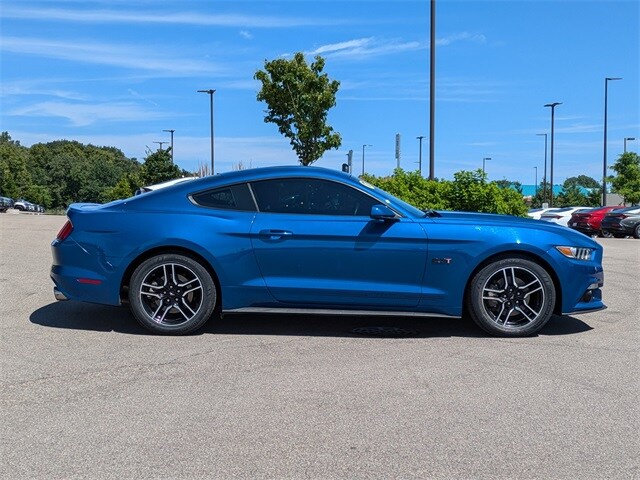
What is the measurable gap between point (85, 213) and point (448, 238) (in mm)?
3173

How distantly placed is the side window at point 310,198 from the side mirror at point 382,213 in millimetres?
158

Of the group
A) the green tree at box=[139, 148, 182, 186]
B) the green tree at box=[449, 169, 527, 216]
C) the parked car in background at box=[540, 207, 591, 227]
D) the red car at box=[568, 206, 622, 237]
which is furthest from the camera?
the green tree at box=[139, 148, 182, 186]

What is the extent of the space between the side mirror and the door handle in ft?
2.35

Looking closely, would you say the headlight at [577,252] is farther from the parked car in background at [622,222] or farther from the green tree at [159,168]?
the green tree at [159,168]

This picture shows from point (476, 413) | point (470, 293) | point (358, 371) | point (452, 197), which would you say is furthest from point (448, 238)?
point (452, 197)

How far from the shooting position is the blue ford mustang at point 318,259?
5.73 meters

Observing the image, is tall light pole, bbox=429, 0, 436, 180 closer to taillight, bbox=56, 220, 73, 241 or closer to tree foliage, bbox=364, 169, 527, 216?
tree foliage, bbox=364, 169, 527, 216

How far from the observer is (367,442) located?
348cm

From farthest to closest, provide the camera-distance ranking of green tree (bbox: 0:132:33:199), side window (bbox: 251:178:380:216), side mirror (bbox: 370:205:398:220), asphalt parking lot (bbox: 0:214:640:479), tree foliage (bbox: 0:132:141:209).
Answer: tree foliage (bbox: 0:132:141:209)
green tree (bbox: 0:132:33:199)
side window (bbox: 251:178:380:216)
side mirror (bbox: 370:205:398:220)
asphalt parking lot (bbox: 0:214:640:479)

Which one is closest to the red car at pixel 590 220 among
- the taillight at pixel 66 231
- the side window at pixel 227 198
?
the side window at pixel 227 198

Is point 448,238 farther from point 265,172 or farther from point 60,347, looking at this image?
point 60,347

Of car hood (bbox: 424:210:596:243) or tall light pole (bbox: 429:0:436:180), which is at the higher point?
tall light pole (bbox: 429:0:436:180)

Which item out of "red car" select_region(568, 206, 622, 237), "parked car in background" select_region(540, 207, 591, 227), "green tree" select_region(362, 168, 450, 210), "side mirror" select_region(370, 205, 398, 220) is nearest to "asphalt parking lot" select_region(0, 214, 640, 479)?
"side mirror" select_region(370, 205, 398, 220)

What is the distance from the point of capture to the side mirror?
566 cm
